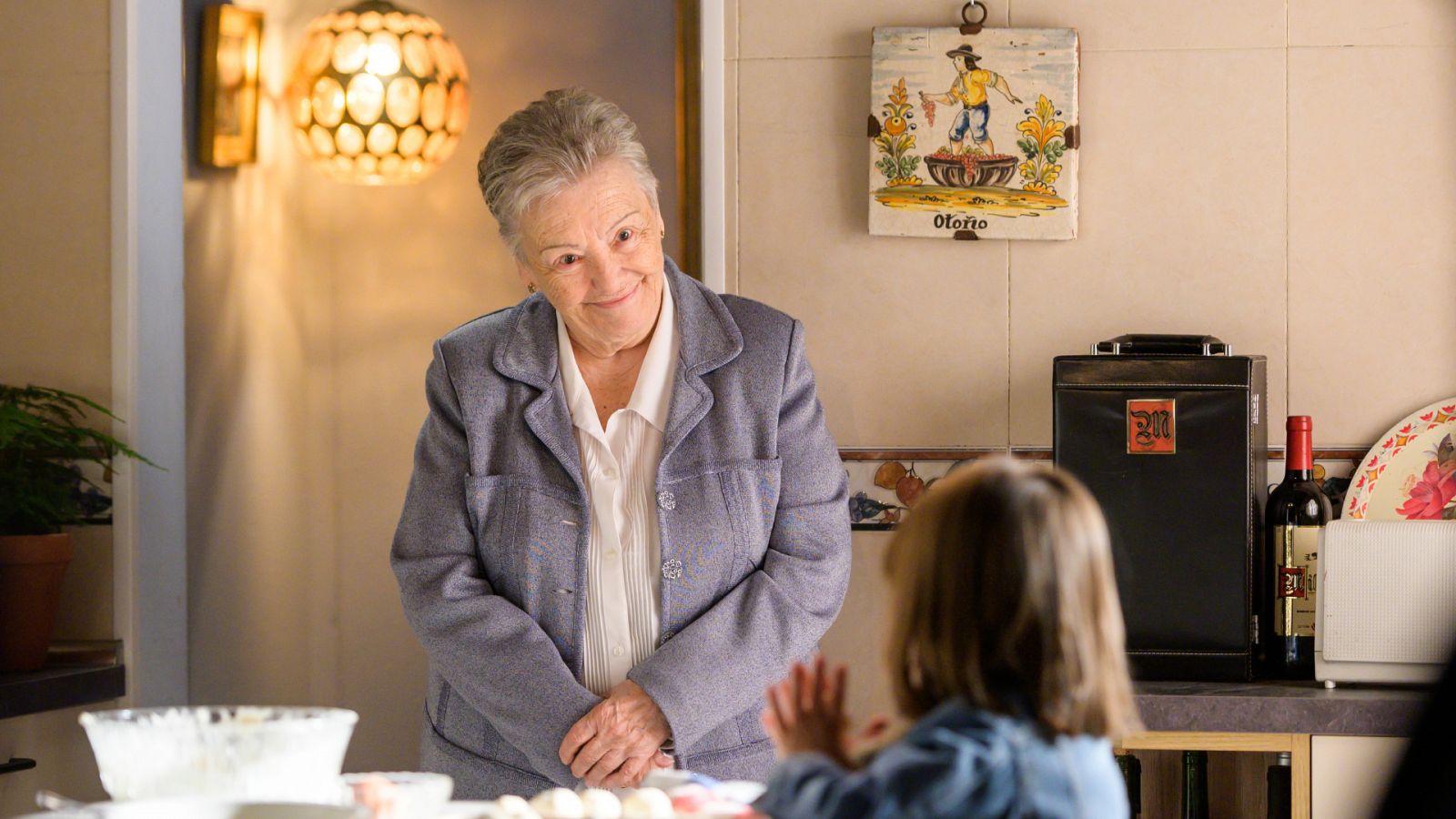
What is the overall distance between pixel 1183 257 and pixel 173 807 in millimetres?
2063

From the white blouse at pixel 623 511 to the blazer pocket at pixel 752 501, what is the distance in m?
0.11

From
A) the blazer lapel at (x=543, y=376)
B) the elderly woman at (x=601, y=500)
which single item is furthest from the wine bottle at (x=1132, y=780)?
the blazer lapel at (x=543, y=376)

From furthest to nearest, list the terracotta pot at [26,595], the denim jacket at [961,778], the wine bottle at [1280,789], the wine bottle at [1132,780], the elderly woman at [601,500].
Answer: the terracotta pot at [26,595], the wine bottle at [1132,780], the wine bottle at [1280,789], the elderly woman at [601,500], the denim jacket at [961,778]

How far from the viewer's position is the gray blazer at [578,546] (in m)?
1.92

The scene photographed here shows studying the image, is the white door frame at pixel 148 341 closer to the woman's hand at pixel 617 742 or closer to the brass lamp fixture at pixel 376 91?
the brass lamp fixture at pixel 376 91

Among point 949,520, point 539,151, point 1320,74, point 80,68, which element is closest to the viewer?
point 949,520

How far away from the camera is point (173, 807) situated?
1.12 metres

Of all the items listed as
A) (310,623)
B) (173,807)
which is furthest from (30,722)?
(173,807)

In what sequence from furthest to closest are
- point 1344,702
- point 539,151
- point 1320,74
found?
point 1320,74 → point 1344,702 → point 539,151

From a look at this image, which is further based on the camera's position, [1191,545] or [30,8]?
[30,8]

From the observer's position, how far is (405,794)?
126cm

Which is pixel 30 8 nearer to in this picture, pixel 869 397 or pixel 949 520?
pixel 869 397

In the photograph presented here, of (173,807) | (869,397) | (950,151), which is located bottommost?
(173,807)

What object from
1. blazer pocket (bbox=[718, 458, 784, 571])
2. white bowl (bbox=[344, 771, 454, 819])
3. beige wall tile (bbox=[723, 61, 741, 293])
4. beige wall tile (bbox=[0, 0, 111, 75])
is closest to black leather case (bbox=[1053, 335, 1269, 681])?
blazer pocket (bbox=[718, 458, 784, 571])
